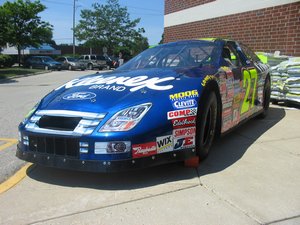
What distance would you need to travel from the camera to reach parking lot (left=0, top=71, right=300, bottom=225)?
9.64 feet

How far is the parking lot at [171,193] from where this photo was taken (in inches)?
116

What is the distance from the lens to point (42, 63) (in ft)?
118

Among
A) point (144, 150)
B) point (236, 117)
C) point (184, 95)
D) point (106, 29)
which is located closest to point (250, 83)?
point (236, 117)

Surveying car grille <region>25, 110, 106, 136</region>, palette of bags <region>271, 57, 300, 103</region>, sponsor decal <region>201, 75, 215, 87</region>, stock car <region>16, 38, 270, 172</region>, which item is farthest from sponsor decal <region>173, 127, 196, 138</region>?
palette of bags <region>271, 57, 300, 103</region>

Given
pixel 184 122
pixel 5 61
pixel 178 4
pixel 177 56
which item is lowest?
pixel 5 61

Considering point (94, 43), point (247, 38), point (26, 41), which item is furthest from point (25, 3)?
point (247, 38)

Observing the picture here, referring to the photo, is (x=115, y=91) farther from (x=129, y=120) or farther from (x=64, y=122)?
(x=64, y=122)

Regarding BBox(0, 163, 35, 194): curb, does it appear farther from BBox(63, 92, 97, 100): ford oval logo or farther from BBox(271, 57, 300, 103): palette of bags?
BBox(271, 57, 300, 103): palette of bags

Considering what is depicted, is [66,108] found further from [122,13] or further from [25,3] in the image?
[122,13]

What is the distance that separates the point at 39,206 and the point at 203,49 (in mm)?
3023

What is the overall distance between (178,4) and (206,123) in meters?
11.7

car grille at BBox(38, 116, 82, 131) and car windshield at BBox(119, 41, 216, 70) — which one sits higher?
car windshield at BBox(119, 41, 216, 70)

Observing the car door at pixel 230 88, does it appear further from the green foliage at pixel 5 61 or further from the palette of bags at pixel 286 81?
the green foliage at pixel 5 61

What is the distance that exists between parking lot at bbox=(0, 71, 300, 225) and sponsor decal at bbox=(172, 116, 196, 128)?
55 centimetres
